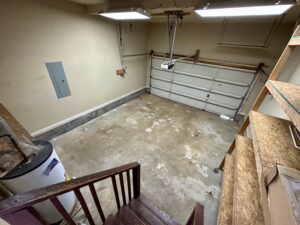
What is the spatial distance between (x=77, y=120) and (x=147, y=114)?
1943 mm

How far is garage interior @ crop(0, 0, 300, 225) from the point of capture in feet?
3.38

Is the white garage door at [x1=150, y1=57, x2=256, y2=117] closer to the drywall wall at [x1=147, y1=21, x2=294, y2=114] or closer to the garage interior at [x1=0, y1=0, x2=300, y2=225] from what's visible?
the garage interior at [x1=0, y1=0, x2=300, y2=225]

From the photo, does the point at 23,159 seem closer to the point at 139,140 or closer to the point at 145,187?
the point at 145,187

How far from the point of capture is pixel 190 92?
182 inches

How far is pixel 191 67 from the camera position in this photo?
4301 mm

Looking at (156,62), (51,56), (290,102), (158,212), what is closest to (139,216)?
(158,212)

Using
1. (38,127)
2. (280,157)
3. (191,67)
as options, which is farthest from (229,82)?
(38,127)

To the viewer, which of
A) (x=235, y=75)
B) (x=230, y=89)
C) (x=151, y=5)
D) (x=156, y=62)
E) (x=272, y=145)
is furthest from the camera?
(x=156, y=62)

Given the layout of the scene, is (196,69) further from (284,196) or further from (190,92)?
(284,196)

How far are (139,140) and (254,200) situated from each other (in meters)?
2.28

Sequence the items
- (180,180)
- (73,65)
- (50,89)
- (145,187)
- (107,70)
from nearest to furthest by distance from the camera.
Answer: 1. (145,187)
2. (180,180)
3. (50,89)
4. (73,65)
5. (107,70)

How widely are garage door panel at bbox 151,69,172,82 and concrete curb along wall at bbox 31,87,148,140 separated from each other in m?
1.20

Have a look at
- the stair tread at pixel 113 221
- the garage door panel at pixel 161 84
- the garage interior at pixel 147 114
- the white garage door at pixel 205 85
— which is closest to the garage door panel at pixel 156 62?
the white garage door at pixel 205 85

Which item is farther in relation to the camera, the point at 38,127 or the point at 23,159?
the point at 38,127
